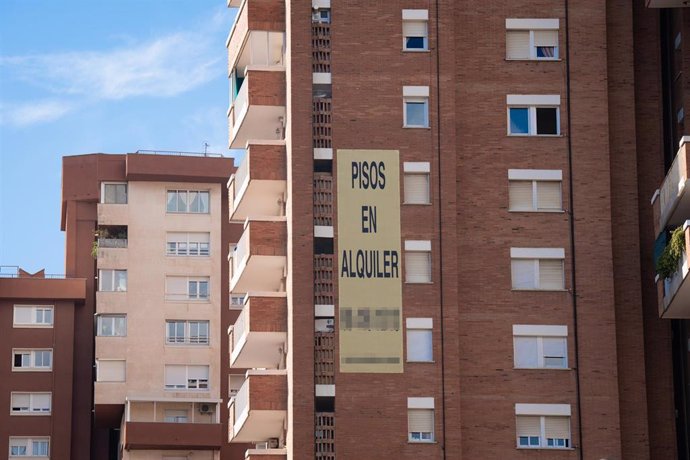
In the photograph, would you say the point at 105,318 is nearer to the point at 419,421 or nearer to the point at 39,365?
the point at 39,365

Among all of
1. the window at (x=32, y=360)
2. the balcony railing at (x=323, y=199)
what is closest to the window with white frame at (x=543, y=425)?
the balcony railing at (x=323, y=199)

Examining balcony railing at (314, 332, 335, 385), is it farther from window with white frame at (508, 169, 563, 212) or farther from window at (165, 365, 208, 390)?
window at (165, 365, 208, 390)

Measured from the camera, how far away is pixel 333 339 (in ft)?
165

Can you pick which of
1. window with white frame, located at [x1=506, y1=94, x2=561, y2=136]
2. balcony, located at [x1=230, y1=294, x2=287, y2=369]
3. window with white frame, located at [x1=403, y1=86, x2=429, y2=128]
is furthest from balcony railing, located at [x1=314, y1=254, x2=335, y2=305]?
window with white frame, located at [x1=506, y1=94, x2=561, y2=136]

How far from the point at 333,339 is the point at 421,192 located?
5.24 metres

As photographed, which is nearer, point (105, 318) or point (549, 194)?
point (549, 194)

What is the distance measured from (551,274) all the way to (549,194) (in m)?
2.48

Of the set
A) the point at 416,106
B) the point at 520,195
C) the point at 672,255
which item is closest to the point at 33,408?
the point at 416,106

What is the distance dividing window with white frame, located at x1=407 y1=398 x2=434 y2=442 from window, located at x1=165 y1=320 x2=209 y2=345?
3640 centimetres

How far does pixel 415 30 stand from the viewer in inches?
2064

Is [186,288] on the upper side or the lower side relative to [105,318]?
upper

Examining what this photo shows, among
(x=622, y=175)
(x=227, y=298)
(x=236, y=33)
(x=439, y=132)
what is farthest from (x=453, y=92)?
(x=227, y=298)

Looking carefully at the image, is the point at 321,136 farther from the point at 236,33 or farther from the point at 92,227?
the point at 92,227

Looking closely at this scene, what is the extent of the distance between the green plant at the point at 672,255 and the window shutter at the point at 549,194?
176 inches
